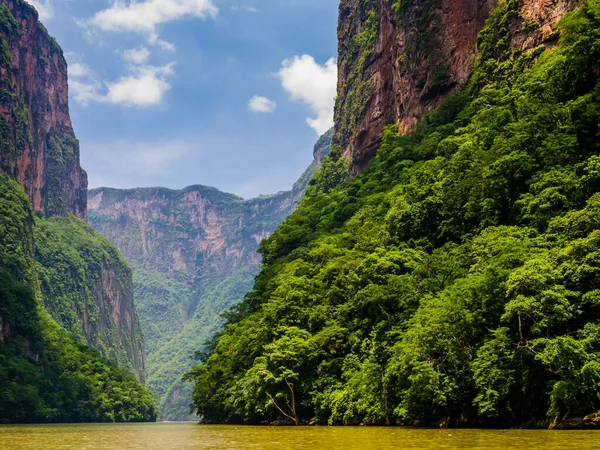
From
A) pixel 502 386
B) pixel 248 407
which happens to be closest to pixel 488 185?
pixel 502 386

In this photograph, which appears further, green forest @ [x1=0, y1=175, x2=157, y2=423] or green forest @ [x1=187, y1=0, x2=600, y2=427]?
green forest @ [x1=0, y1=175, x2=157, y2=423]

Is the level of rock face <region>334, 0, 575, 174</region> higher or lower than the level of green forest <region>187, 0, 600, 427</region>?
higher

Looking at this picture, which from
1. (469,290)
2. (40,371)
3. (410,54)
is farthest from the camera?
(40,371)

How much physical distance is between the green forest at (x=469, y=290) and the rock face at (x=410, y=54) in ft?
14.2

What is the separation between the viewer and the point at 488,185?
43969 mm

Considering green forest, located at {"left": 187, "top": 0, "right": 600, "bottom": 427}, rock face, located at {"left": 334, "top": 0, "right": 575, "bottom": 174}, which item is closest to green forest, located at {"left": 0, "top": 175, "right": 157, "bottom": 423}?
green forest, located at {"left": 187, "top": 0, "right": 600, "bottom": 427}

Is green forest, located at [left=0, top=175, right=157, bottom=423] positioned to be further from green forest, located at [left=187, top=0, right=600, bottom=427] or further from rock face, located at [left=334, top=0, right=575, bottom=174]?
rock face, located at [left=334, top=0, right=575, bottom=174]

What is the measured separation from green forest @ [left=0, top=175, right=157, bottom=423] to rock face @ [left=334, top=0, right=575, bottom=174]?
63737 mm

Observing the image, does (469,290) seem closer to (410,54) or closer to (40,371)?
(410,54)

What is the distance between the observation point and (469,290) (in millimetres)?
32375

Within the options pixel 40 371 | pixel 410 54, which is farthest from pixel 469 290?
pixel 40 371

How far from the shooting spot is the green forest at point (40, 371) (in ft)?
299

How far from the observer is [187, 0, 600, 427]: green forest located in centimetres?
2775

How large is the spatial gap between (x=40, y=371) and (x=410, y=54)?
82855 millimetres
